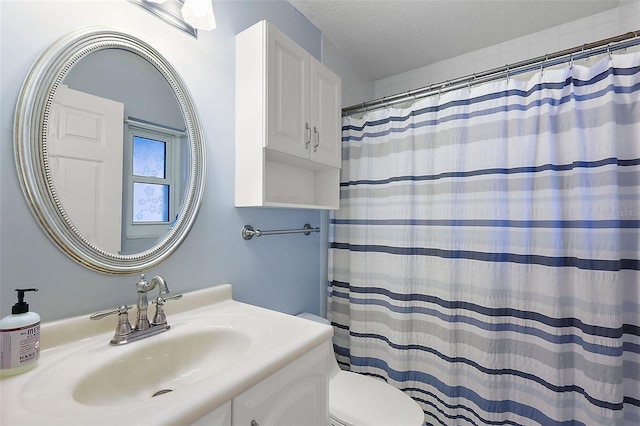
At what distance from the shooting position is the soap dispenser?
634 millimetres

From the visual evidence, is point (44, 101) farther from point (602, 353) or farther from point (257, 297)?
point (602, 353)

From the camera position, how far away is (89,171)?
2.90 feet

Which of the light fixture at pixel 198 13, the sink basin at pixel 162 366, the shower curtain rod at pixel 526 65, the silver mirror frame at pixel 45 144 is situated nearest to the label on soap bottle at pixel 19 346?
the sink basin at pixel 162 366

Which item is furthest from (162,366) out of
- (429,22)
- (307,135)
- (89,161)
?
(429,22)

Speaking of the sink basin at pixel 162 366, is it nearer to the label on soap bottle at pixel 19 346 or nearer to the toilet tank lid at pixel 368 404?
the label on soap bottle at pixel 19 346

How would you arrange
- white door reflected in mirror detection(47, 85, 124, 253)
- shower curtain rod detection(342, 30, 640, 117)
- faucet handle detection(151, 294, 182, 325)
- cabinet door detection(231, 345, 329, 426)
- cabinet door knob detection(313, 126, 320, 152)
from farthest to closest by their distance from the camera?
1. cabinet door knob detection(313, 126, 320, 152)
2. shower curtain rod detection(342, 30, 640, 117)
3. faucet handle detection(151, 294, 182, 325)
4. white door reflected in mirror detection(47, 85, 124, 253)
5. cabinet door detection(231, 345, 329, 426)

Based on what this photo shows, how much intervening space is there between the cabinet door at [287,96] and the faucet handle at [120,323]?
753 mm

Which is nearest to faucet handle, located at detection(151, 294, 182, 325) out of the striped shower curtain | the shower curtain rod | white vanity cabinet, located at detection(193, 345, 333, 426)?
white vanity cabinet, located at detection(193, 345, 333, 426)

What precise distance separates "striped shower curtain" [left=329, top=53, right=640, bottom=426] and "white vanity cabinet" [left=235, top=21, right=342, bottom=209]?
39 centimetres

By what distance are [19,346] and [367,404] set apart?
1230mm

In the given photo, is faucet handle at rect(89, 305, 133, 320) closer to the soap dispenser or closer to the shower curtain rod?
the soap dispenser

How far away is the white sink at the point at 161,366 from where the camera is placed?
0.54 metres

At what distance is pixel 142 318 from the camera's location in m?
0.90

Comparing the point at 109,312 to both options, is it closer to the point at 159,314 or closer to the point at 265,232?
the point at 159,314
